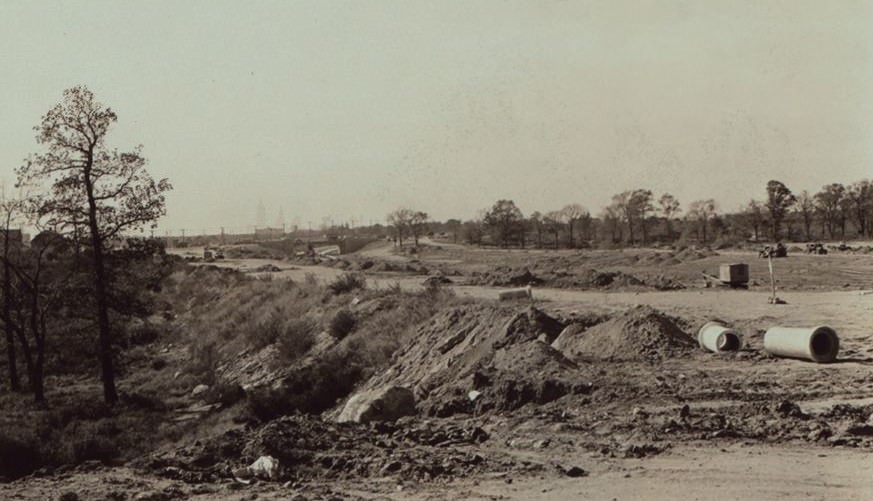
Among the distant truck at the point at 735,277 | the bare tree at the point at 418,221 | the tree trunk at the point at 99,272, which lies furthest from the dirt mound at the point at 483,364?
the bare tree at the point at 418,221

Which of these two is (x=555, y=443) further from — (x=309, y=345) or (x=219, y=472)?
(x=309, y=345)

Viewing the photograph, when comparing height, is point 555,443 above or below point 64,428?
above

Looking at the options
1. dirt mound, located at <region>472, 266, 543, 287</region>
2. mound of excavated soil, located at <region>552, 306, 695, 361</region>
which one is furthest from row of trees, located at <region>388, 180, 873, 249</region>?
mound of excavated soil, located at <region>552, 306, 695, 361</region>

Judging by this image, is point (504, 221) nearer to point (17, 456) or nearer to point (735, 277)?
point (735, 277)

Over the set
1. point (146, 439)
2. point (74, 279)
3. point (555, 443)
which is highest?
point (74, 279)

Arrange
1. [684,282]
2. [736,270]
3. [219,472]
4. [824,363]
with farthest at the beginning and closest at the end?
[684,282], [736,270], [824,363], [219,472]

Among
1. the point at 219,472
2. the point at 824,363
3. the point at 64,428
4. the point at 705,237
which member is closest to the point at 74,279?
the point at 64,428

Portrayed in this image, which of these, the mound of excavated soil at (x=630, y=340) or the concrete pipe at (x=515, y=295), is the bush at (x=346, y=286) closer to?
the concrete pipe at (x=515, y=295)
